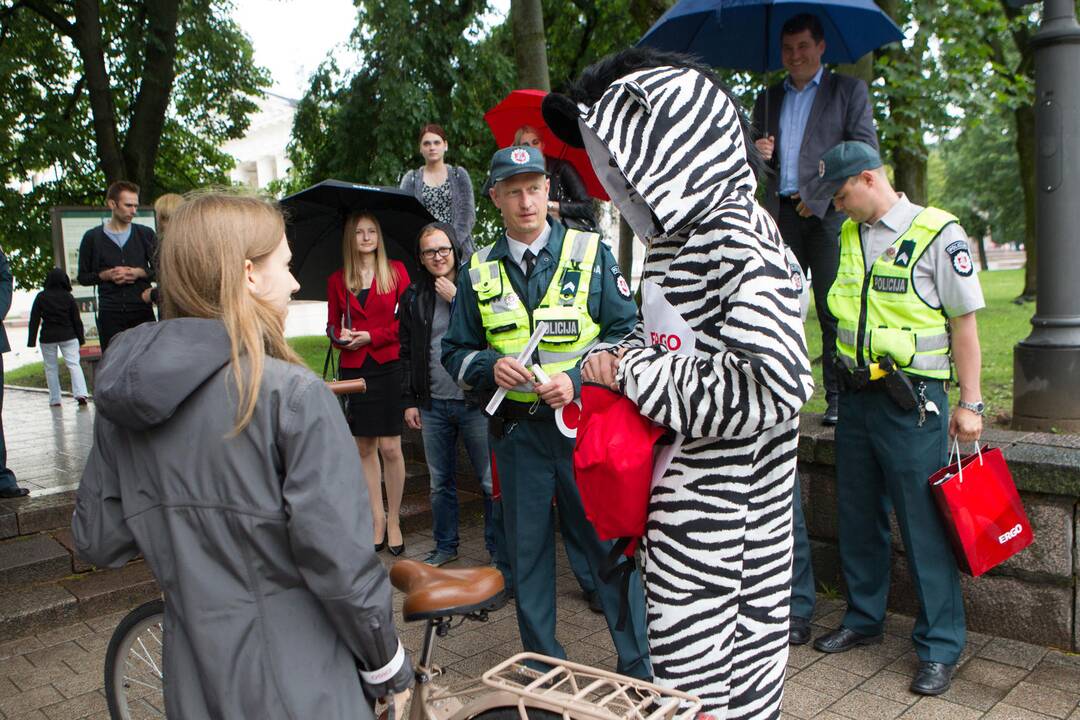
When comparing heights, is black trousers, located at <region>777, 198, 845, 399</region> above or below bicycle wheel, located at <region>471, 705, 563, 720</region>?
above

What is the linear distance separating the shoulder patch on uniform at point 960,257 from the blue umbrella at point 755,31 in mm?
1605

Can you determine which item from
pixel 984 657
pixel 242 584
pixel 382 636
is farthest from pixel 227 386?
pixel 984 657

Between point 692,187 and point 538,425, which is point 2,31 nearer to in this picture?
point 538,425

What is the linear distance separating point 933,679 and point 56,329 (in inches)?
461

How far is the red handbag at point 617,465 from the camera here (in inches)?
80.6

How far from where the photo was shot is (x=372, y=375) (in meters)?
5.81

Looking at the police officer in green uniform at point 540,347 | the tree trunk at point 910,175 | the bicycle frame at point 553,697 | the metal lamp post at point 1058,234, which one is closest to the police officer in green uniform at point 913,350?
the police officer in green uniform at point 540,347

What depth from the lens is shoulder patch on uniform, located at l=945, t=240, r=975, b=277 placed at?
11.4 feet

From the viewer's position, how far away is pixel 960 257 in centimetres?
350

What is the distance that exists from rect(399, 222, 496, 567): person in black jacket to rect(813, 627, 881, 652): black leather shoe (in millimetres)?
2101

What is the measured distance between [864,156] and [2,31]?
1341 centimetres

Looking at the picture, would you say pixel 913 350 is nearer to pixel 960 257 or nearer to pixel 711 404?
pixel 960 257

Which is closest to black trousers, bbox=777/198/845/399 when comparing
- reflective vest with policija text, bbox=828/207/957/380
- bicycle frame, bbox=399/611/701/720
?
reflective vest with policija text, bbox=828/207/957/380

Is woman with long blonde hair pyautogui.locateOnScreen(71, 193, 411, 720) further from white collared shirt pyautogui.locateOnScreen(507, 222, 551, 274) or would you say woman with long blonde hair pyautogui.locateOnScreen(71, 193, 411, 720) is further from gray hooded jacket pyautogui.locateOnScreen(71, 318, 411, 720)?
white collared shirt pyautogui.locateOnScreen(507, 222, 551, 274)
